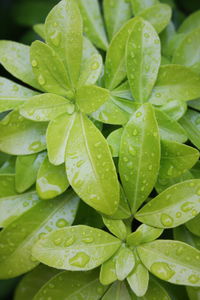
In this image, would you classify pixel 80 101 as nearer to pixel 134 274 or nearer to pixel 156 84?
pixel 156 84

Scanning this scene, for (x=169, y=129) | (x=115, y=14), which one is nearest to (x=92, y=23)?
(x=115, y=14)

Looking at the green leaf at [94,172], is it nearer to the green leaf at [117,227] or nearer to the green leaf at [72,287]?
the green leaf at [117,227]

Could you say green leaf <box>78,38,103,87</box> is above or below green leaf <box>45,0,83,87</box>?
below

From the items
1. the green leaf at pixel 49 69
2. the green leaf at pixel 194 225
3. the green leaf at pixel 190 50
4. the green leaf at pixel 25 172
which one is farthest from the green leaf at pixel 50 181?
the green leaf at pixel 190 50

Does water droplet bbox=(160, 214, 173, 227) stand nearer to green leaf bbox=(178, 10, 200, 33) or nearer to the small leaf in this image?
the small leaf

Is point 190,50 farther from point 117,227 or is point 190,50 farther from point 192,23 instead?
point 117,227

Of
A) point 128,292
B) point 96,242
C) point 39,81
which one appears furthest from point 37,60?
point 128,292

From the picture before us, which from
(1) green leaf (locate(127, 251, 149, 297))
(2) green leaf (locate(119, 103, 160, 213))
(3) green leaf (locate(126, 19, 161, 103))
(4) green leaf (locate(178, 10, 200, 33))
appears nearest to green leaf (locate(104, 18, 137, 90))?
(3) green leaf (locate(126, 19, 161, 103))
